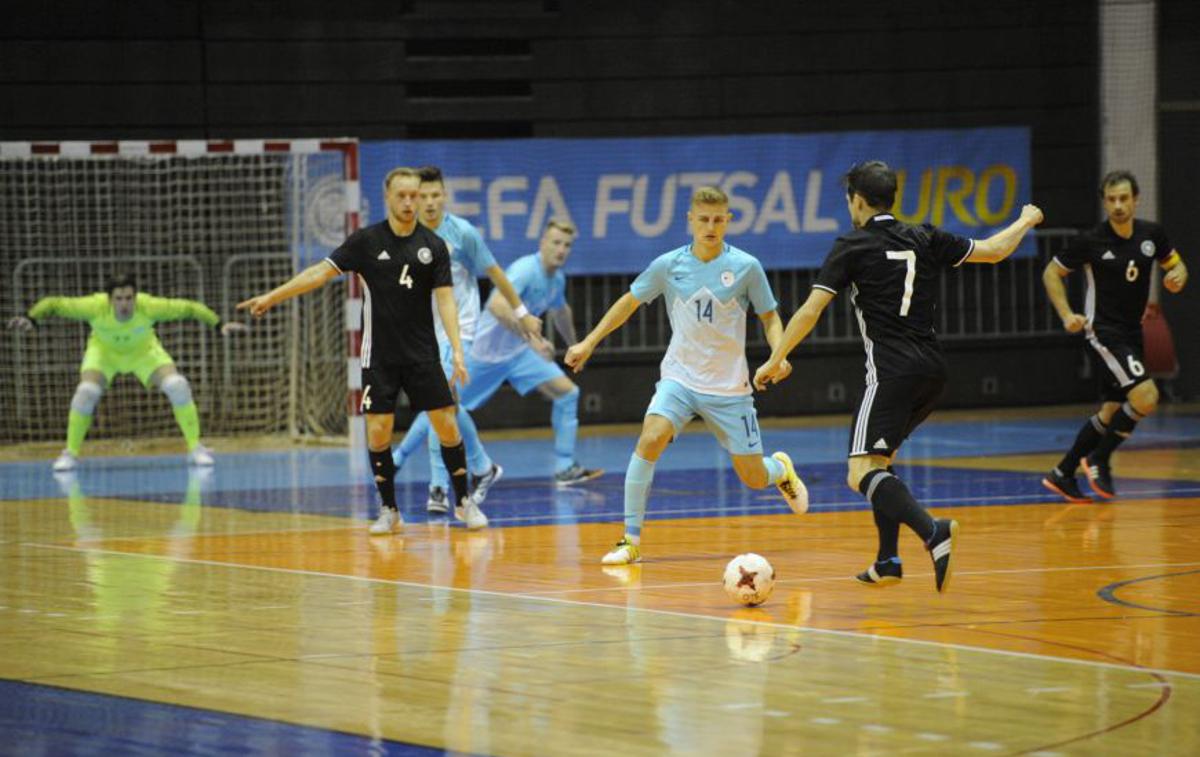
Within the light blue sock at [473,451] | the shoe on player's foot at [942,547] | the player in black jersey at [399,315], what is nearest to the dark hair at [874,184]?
the shoe on player's foot at [942,547]

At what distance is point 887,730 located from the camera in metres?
5.63

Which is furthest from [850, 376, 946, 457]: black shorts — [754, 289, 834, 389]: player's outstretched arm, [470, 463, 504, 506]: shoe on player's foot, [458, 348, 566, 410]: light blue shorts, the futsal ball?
[458, 348, 566, 410]: light blue shorts

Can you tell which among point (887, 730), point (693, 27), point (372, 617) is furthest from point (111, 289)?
Result: point (887, 730)

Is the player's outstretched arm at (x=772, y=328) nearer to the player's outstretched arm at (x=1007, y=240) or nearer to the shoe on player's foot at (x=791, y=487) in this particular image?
the shoe on player's foot at (x=791, y=487)

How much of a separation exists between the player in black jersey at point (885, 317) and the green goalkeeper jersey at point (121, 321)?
31.8ft

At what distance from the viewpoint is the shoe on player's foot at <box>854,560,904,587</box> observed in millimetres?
8562

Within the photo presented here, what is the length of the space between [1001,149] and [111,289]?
9908 mm

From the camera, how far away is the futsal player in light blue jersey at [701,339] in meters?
9.95

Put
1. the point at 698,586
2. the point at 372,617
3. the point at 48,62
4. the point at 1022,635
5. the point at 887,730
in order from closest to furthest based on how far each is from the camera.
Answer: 1. the point at 887,730
2. the point at 1022,635
3. the point at 372,617
4. the point at 698,586
5. the point at 48,62

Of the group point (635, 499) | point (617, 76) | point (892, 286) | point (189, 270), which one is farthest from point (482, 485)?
point (617, 76)

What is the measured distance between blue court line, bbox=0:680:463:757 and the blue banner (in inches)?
548

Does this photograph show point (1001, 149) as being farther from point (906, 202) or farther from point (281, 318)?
point (281, 318)

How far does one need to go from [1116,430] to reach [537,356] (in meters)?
4.36

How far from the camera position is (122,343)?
17.3 m
